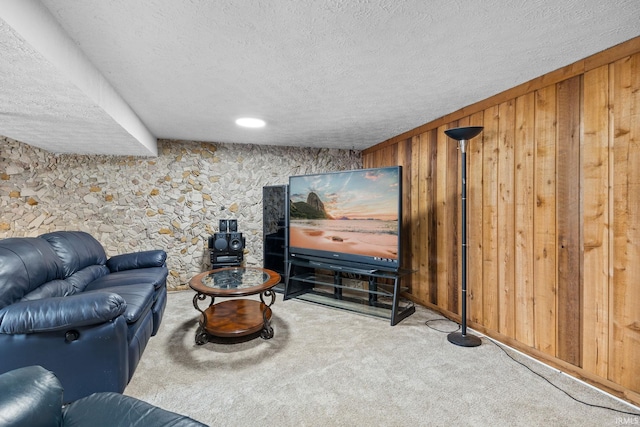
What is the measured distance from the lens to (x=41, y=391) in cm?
91

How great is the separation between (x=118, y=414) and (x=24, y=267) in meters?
1.67

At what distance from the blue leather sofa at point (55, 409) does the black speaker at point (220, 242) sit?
289cm

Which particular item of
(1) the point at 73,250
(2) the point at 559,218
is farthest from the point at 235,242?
(2) the point at 559,218

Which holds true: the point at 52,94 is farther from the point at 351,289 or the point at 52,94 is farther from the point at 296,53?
the point at 351,289

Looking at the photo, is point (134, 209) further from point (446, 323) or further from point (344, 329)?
point (446, 323)

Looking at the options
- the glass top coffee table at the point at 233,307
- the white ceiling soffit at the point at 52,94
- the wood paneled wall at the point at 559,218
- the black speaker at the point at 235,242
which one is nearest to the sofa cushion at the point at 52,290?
the glass top coffee table at the point at 233,307

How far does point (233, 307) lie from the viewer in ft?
9.87

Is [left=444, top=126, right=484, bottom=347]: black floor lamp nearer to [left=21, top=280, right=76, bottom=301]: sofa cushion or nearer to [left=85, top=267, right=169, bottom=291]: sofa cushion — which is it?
[left=85, top=267, right=169, bottom=291]: sofa cushion

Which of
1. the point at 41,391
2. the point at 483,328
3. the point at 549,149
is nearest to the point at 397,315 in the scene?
the point at 483,328

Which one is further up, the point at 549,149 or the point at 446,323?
the point at 549,149

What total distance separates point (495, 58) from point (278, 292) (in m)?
3.35

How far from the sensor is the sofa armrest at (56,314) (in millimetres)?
1624

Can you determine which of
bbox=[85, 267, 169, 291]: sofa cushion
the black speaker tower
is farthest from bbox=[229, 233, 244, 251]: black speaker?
bbox=[85, 267, 169, 291]: sofa cushion

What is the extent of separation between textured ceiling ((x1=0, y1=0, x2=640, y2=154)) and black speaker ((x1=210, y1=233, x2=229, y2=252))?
1603 mm
